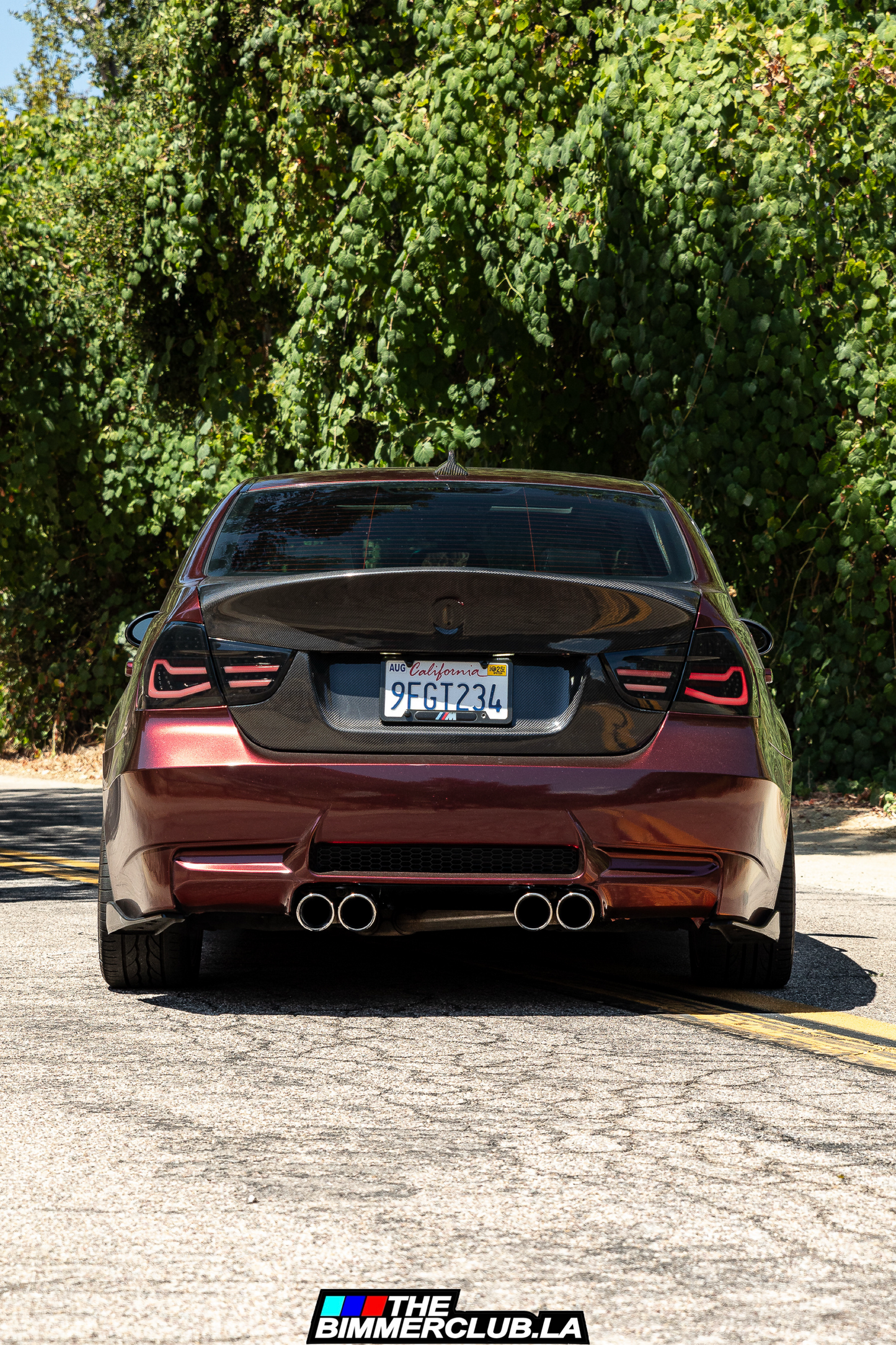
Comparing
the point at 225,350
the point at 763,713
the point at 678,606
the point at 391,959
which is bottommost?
the point at 391,959

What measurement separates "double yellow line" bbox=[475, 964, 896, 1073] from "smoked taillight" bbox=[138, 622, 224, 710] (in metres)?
1.53

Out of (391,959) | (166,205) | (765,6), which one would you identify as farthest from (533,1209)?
(166,205)

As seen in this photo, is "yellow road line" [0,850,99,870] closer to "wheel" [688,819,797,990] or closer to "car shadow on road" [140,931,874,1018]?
"car shadow on road" [140,931,874,1018]

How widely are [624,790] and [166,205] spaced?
45.7ft

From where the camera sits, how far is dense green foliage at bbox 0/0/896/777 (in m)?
12.1

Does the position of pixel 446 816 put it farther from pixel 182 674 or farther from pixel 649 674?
pixel 182 674

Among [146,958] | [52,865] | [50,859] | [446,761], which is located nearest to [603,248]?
[50,859]

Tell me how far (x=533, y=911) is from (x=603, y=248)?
8.88 m

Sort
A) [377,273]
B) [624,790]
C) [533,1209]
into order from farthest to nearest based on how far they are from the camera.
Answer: [377,273] → [624,790] → [533,1209]

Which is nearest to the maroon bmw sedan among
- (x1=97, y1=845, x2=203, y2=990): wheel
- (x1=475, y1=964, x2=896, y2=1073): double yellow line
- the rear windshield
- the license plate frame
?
the license plate frame

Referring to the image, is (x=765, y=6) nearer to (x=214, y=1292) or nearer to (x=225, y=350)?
(x=225, y=350)

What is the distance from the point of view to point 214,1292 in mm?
2715

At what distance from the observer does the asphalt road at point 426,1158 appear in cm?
271

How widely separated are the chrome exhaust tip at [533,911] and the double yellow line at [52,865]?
4157 mm
